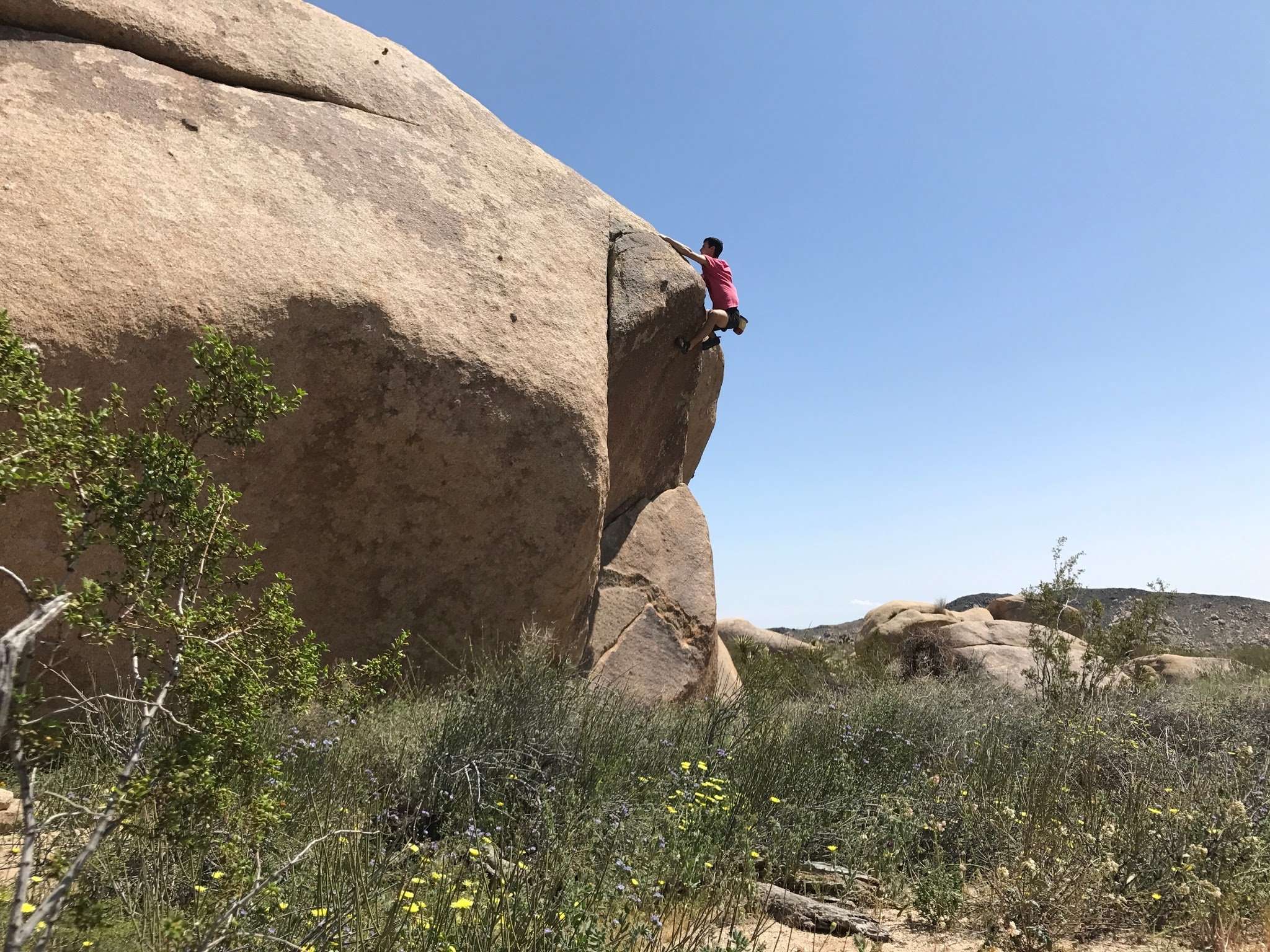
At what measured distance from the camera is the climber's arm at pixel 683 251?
8.41 m

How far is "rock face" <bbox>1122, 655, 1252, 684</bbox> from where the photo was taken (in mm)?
12366

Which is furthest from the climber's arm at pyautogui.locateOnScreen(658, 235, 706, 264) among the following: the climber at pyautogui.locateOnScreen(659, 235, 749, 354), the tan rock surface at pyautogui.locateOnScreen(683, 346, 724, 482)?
the tan rock surface at pyautogui.locateOnScreen(683, 346, 724, 482)

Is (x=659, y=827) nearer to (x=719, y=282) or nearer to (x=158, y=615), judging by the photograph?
(x=158, y=615)

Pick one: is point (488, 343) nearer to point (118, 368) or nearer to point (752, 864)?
point (118, 368)

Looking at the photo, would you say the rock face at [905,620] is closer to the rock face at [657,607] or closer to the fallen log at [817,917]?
the rock face at [657,607]

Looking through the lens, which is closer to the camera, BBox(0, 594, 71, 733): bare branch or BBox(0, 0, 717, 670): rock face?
BBox(0, 594, 71, 733): bare branch

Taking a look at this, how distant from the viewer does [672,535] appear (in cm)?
867

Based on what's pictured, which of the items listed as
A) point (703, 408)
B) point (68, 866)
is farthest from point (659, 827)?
point (703, 408)

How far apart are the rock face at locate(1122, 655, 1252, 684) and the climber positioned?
7320 millimetres

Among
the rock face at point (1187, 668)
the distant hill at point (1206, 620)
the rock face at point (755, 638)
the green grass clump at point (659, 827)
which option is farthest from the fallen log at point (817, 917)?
the distant hill at point (1206, 620)

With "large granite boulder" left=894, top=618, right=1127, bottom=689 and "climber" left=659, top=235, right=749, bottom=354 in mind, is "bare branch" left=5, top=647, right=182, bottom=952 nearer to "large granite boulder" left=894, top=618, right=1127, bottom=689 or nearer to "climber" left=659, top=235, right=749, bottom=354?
"climber" left=659, top=235, right=749, bottom=354

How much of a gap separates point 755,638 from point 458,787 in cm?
1227

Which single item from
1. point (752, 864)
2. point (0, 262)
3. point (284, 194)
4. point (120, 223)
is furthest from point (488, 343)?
point (752, 864)

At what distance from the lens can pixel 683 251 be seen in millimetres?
8609
